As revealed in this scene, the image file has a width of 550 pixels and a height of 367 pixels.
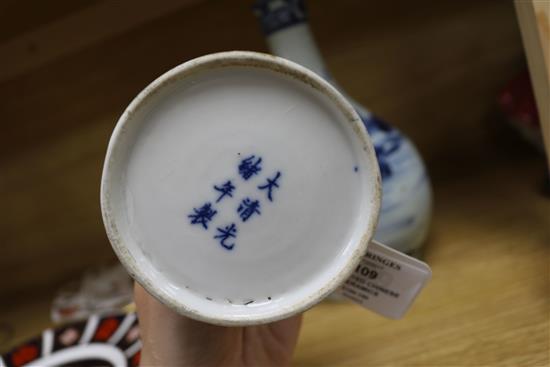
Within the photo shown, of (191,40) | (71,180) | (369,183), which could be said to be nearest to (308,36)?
(191,40)

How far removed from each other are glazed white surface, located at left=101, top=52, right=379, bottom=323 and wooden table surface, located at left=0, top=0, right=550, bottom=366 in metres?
0.25

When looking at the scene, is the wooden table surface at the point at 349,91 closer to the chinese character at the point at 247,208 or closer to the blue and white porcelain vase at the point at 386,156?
the blue and white porcelain vase at the point at 386,156

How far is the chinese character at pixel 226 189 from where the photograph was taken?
1.41ft

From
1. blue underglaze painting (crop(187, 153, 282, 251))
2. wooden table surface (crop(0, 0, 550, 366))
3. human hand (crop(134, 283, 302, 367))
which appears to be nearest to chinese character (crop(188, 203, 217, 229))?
blue underglaze painting (crop(187, 153, 282, 251))

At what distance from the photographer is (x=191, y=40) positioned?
2.82ft

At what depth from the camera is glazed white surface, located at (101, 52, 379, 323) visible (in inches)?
16.8

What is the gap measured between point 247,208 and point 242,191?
14 mm

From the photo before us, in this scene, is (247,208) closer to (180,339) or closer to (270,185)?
(270,185)

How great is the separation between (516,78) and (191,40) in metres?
0.50

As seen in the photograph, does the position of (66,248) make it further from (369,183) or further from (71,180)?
(369,183)

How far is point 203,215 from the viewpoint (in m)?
0.43

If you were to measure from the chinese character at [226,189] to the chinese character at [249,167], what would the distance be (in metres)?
0.01

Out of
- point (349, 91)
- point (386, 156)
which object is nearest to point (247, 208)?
point (386, 156)

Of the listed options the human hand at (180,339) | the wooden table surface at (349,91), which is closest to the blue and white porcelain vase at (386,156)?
the wooden table surface at (349,91)
